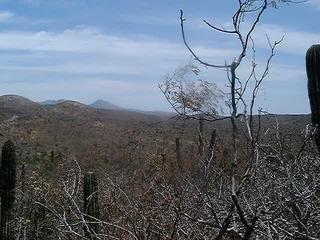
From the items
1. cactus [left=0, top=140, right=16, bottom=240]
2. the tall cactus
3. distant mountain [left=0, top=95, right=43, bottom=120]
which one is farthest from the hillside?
the tall cactus

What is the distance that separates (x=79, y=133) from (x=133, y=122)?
592cm

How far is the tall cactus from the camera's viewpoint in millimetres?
9321

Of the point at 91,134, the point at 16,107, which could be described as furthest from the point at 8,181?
the point at 16,107

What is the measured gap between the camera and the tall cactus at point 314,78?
30.6 ft

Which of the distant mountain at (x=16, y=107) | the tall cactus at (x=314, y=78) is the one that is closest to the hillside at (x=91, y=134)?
the distant mountain at (x=16, y=107)

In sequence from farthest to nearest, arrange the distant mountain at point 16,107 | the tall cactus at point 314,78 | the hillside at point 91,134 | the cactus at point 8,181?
the distant mountain at point 16,107
the hillside at point 91,134
the cactus at point 8,181
the tall cactus at point 314,78

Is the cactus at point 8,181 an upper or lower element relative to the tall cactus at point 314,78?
lower

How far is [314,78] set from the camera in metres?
9.54

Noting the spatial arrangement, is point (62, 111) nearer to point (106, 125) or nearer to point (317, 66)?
point (106, 125)

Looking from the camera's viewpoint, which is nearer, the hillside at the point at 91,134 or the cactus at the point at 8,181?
the cactus at the point at 8,181

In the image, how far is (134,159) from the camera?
2106 centimetres

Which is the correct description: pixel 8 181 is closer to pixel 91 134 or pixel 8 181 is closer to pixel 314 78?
pixel 314 78

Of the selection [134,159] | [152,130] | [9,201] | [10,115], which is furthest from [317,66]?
[10,115]

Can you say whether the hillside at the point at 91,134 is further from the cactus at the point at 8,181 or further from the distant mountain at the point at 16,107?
the cactus at the point at 8,181
